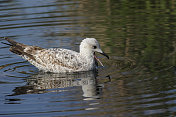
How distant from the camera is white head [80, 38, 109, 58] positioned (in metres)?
10.4

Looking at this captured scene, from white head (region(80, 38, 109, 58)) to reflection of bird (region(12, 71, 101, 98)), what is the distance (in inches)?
19.5

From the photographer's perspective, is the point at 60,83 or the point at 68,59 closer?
the point at 60,83

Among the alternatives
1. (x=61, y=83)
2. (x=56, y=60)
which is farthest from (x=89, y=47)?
(x=61, y=83)

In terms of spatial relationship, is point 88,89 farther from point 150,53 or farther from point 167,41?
point 167,41

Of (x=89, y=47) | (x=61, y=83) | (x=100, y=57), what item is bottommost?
(x=61, y=83)

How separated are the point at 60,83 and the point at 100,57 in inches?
88.3

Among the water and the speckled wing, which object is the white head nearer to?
the speckled wing

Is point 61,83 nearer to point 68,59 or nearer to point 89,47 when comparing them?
point 68,59

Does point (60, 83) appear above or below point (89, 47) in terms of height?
below

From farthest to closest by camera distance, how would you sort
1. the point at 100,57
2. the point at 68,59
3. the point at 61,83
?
the point at 100,57
the point at 68,59
the point at 61,83

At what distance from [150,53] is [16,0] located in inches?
315

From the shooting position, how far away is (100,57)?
37.4ft

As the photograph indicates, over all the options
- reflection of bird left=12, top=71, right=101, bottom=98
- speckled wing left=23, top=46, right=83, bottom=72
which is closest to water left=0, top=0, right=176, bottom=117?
reflection of bird left=12, top=71, right=101, bottom=98

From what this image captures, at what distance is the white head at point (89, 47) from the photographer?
1036 cm
